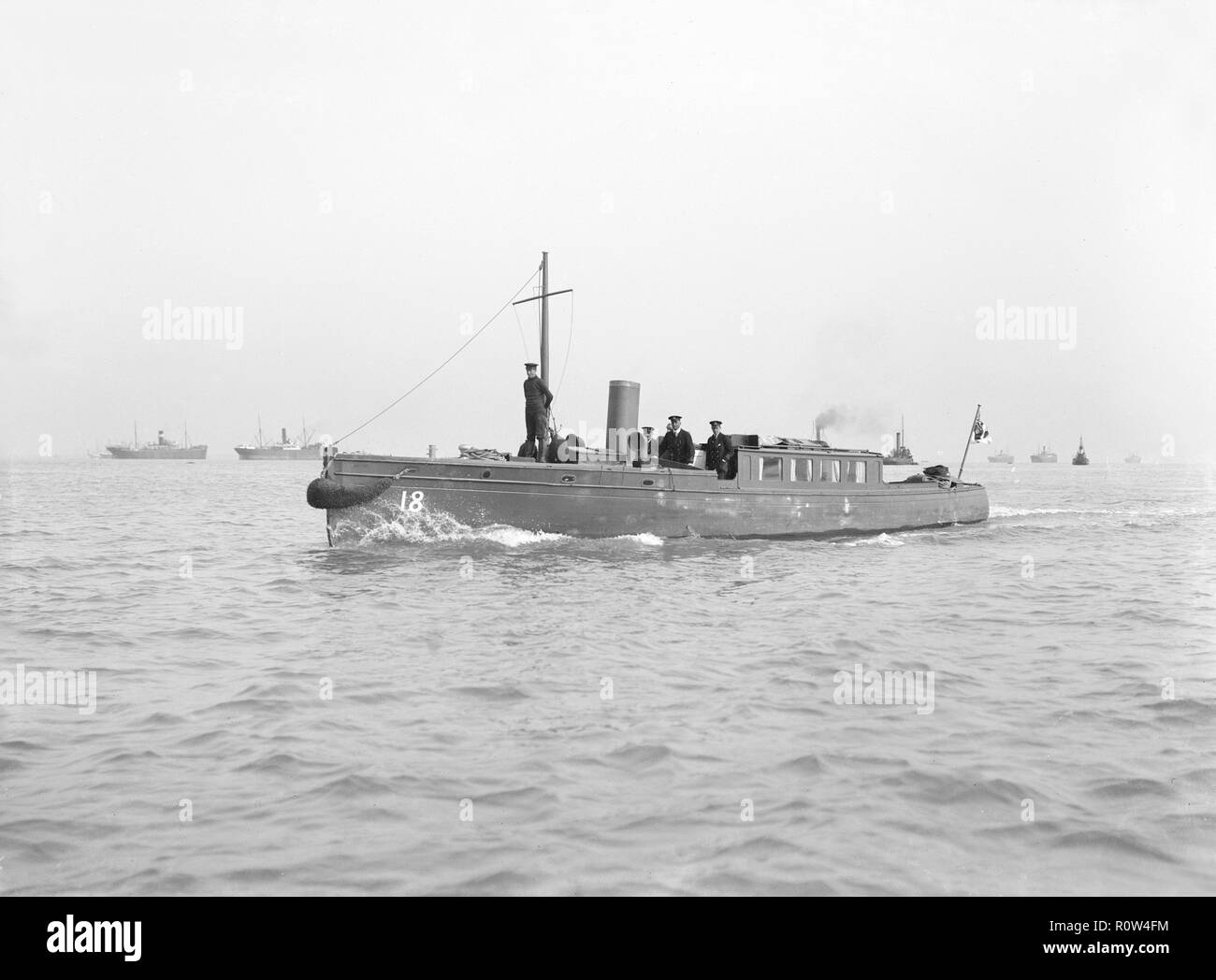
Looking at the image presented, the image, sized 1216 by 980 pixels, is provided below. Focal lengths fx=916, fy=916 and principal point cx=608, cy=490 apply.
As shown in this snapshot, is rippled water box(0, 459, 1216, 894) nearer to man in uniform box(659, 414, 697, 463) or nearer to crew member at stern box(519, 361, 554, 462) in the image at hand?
crew member at stern box(519, 361, 554, 462)

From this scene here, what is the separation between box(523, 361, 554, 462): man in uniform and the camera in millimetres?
19234

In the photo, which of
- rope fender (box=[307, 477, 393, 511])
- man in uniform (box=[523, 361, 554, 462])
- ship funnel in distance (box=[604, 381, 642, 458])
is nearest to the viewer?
rope fender (box=[307, 477, 393, 511])

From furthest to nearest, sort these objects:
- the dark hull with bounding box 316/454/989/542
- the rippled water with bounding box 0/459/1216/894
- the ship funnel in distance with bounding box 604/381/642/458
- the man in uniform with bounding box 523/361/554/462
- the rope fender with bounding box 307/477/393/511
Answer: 1. the ship funnel in distance with bounding box 604/381/642/458
2. the man in uniform with bounding box 523/361/554/462
3. the dark hull with bounding box 316/454/989/542
4. the rope fender with bounding box 307/477/393/511
5. the rippled water with bounding box 0/459/1216/894

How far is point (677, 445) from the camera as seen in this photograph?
21.8m

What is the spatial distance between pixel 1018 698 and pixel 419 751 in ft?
17.1

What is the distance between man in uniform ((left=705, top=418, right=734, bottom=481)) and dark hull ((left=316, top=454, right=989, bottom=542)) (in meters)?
0.56

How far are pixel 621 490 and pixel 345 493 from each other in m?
5.71

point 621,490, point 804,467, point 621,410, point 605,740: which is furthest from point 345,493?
point 605,740

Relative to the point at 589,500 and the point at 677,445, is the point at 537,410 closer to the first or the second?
the point at 589,500

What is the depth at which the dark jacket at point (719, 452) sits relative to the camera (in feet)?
71.5

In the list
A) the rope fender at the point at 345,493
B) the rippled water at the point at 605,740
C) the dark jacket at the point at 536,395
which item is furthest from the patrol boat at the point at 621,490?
the rippled water at the point at 605,740

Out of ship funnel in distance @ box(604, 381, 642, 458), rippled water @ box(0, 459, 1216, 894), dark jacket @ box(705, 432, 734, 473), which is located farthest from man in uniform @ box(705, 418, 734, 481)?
rippled water @ box(0, 459, 1216, 894)

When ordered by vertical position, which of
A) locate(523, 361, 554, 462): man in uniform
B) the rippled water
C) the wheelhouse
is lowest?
the rippled water
